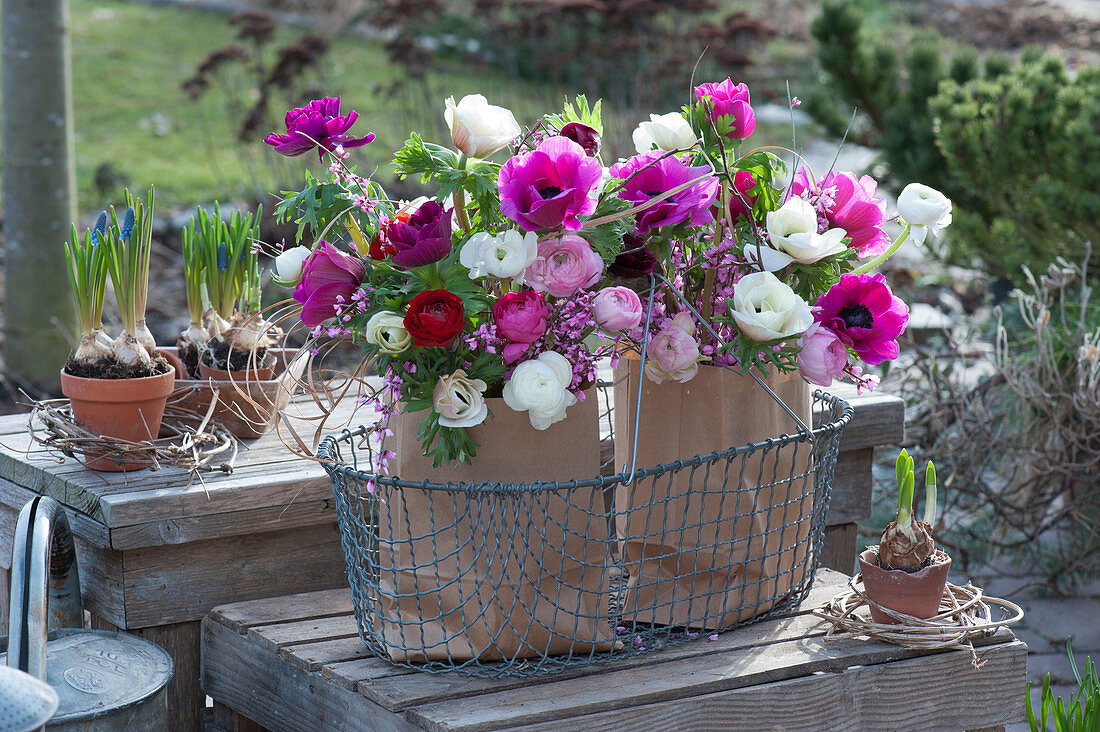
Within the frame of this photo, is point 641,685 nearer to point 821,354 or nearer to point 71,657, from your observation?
point 821,354

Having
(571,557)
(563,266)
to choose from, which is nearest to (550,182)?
(563,266)

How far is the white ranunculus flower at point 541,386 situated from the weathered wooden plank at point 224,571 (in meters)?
0.64

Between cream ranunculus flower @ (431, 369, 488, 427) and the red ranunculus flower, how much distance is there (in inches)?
2.0

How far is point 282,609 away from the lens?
1553mm

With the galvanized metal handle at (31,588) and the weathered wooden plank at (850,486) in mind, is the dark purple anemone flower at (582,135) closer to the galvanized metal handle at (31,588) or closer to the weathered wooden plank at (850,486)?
the galvanized metal handle at (31,588)

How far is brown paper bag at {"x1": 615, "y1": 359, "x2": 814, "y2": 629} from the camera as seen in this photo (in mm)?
1330

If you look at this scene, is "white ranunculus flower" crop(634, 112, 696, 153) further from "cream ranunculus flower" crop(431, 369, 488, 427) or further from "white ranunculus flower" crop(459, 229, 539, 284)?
"cream ranunculus flower" crop(431, 369, 488, 427)

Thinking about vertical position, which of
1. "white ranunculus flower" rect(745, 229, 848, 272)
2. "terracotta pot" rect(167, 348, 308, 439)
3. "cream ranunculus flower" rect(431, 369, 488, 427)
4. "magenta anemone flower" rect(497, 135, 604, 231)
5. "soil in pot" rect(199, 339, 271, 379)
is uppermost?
"magenta anemone flower" rect(497, 135, 604, 231)

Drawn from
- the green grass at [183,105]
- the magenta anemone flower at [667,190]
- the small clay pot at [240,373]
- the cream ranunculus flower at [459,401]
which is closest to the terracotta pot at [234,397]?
the small clay pot at [240,373]

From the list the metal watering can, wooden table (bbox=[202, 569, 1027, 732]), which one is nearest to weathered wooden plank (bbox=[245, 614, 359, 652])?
wooden table (bbox=[202, 569, 1027, 732])

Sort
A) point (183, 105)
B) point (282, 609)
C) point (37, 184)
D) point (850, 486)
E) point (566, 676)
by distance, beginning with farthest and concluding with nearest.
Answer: point (183, 105) < point (37, 184) < point (850, 486) < point (282, 609) < point (566, 676)

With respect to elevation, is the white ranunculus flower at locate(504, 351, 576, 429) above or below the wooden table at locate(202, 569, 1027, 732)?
above

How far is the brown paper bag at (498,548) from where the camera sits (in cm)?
123

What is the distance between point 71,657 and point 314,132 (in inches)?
26.1
